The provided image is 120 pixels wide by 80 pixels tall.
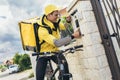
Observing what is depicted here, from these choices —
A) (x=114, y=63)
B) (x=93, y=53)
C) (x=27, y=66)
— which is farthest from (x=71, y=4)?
(x=27, y=66)

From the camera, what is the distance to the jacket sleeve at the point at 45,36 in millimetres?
4005

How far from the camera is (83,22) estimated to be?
482 centimetres

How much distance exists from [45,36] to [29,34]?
27 centimetres

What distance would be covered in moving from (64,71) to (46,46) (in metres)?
0.53

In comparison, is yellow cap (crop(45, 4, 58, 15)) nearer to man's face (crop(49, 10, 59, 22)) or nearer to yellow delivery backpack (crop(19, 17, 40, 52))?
man's face (crop(49, 10, 59, 22))

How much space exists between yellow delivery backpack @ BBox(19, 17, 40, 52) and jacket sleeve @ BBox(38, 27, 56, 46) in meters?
0.09

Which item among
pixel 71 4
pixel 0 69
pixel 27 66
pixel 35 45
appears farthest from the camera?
pixel 0 69

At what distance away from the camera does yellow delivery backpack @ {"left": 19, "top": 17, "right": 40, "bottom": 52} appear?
164 inches

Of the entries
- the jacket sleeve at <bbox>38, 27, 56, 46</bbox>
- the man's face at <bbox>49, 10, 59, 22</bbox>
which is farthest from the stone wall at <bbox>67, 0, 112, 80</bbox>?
the jacket sleeve at <bbox>38, 27, 56, 46</bbox>

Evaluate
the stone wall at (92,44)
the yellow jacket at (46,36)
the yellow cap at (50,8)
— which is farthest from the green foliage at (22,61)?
the yellow cap at (50,8)

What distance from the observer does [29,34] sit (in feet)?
13.7

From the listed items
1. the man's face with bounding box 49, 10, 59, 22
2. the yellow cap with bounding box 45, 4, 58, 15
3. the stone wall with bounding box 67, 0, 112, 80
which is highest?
the yellow cap with bounding box 45, 4, 58, 15

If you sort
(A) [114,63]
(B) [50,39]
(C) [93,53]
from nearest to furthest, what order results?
(A) [114,63], (B) [50,39], (C) [93,53]

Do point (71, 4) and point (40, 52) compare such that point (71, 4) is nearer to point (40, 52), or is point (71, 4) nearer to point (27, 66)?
point (40, 52)
